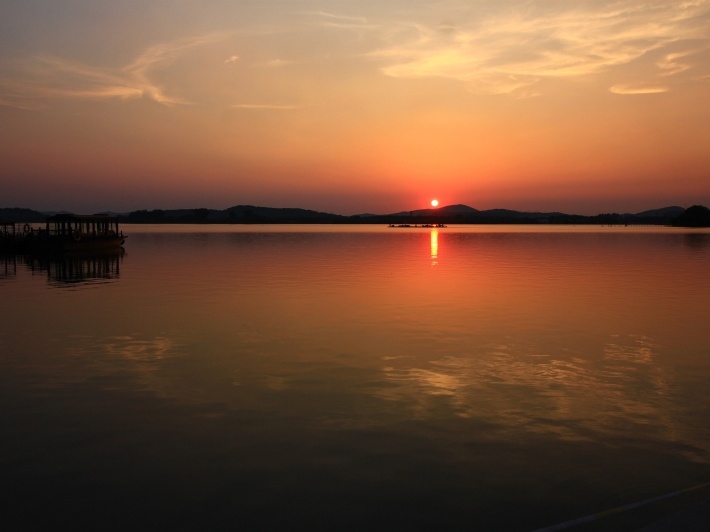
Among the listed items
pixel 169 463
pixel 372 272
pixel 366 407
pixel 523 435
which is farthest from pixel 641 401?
pixel 372 272

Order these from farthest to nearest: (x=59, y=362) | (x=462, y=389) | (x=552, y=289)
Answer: (x=552, y=289) < (x=59, y=362) < (x=462, y=389)

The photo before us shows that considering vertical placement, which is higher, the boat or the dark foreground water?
the boat

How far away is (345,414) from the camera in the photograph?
1159cm

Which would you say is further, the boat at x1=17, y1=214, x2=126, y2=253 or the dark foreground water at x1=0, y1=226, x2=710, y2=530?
the boat at x1=17, y1=214, x2=126, y2=253

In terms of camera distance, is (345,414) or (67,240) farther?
(67,240)

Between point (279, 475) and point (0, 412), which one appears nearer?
point (279, 475)

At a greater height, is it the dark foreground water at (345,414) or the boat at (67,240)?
the boat at (67,240)

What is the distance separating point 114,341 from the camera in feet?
61.1

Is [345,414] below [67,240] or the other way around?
below

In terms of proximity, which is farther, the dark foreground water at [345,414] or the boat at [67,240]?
the boat at [67,240]

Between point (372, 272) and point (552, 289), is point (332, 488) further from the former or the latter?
point (372, 272)

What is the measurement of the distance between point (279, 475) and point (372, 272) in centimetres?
3497

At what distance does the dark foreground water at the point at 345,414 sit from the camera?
8070mm

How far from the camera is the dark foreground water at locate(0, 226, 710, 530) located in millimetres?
8070
